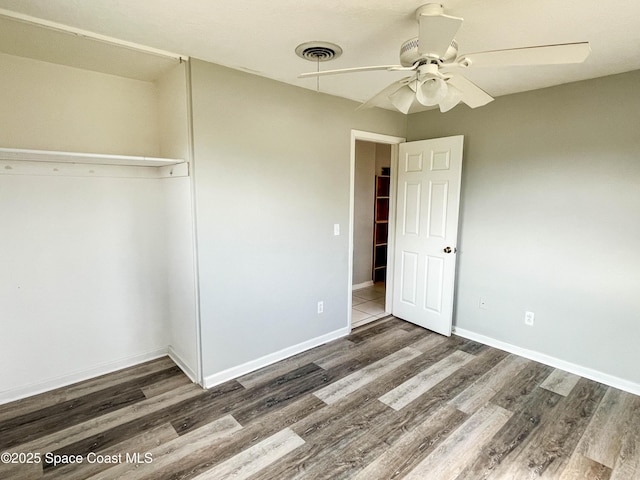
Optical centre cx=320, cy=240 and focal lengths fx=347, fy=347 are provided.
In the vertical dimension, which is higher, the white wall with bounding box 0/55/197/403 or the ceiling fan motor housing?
the ceiling fan motor housing

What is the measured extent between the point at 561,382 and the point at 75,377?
12.4 feet

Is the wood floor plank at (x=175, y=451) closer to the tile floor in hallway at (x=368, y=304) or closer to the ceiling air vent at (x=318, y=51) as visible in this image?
the tile floor in hallway at (x=368, y=304)

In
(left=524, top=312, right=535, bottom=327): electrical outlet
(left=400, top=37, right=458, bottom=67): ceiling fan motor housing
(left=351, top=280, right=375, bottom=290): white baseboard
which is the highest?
(left=400, top=37, right=458, bottom=67): ceiling fan motor housing

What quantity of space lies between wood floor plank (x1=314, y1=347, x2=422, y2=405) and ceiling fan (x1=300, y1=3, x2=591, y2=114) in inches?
79.7

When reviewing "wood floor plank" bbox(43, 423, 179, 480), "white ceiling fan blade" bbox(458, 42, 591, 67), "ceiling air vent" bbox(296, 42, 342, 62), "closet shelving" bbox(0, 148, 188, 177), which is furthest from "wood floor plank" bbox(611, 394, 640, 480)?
"closet shelving" bbox(0, 148, 188, 177)

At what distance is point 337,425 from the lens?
223cm

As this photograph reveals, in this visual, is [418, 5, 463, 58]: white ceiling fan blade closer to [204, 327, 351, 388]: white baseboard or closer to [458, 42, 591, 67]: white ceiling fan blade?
[458, 42, 591, 67]: white ceiling fan blade

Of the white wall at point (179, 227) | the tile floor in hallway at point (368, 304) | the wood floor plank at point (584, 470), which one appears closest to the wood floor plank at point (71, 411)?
the white wall at point (179, 227)

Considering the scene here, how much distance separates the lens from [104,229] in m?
2.69

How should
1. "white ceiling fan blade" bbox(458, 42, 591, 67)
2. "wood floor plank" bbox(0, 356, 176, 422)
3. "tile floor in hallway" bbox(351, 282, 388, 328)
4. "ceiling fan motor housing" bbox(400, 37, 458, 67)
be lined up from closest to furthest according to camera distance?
"white ceiling fan blade" bbox(458, 42, 591, 67) < "ceiling fan motor housing" bbox(400, 37, 458, 67) < "wood floor plank" bbox(0, 356, 176, 422) < "tile floor in hallway" bbox(351, 282, 388, 328)

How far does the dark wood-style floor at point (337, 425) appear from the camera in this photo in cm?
189

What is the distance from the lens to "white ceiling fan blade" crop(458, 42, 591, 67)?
53.7 inches

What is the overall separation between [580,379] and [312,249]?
7.97 ft

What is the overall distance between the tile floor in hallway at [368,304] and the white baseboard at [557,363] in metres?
0.97
